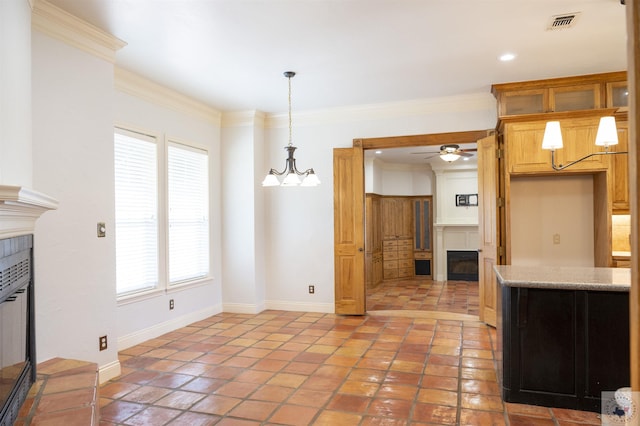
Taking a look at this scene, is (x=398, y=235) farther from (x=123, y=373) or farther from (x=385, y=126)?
(x=123, y=373)

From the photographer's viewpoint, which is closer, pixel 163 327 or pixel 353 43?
pixel 353 43

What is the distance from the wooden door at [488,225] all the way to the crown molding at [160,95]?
356cm

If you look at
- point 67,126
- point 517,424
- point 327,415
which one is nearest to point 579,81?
point 517,424

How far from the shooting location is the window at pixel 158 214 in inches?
170

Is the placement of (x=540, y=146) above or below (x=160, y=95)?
below

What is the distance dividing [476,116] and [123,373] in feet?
15.7

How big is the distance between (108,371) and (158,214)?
185cm

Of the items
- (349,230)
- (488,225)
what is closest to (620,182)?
(488,225)

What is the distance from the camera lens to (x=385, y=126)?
18.7 ft

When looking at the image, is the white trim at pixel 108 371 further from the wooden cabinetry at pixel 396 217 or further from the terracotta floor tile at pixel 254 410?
the wooden cabinetry at pixel 396 217

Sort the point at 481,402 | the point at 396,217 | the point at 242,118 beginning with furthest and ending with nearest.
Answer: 1. the point at 396,217
2. the point at 242,118
3. the point at 481,402

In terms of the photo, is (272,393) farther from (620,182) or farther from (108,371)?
(620,182)

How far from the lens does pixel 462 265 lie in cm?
943

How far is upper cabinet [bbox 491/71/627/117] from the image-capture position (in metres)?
4.43
